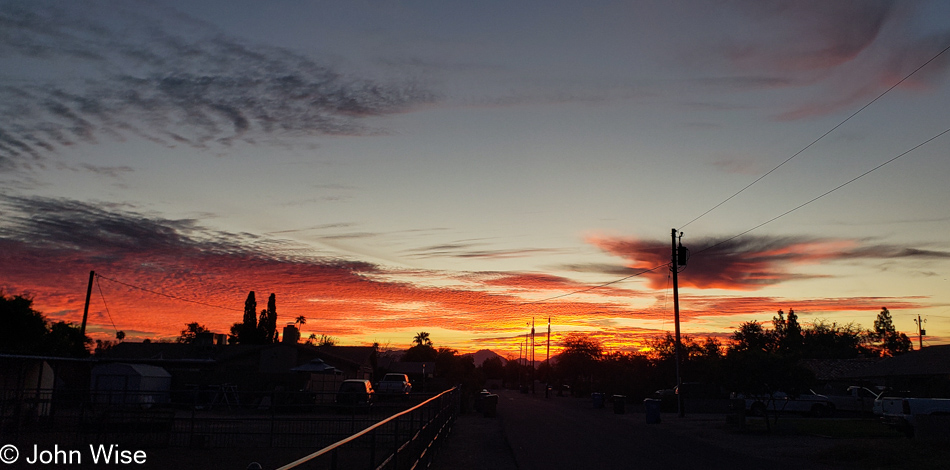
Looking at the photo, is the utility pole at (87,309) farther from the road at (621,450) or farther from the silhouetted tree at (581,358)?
the silhouetted tree at (581,358)

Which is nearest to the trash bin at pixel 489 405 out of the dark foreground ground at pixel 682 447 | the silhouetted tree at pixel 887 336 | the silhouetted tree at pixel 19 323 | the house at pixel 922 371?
the dark foreground ground at pixel 682 447

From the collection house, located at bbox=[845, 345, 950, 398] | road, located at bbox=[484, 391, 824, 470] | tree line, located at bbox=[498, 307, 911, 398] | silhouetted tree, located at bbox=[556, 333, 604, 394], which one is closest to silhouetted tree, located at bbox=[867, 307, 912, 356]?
tree line, located at bbox=[498, 307, 911, 398]

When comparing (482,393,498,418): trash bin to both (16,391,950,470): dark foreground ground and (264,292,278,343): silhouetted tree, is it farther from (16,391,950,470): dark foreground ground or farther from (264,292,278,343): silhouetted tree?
(264,292,278,343): silhouetted tree

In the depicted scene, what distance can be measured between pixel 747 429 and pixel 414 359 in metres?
119

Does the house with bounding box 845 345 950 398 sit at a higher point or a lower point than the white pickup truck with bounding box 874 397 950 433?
higher

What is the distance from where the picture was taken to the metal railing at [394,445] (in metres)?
7.07

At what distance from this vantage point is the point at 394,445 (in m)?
8.91

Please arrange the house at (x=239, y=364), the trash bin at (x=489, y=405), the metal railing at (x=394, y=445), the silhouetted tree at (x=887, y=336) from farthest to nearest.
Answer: the silhouetted tree at (x=887, y=336), the house at (x=239, y=364), the trash bin at (x=489, y=405), the metal railing at (x=394, y=445)

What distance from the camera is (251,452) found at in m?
19.9

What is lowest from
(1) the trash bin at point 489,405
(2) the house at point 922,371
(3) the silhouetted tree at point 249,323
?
(1) the trash bin at point 489,405

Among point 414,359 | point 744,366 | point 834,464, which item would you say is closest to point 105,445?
point 834,464

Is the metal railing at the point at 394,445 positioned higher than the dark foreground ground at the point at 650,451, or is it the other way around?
the metal railing at the point at 394,445

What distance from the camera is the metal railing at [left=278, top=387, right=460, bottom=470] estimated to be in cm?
707

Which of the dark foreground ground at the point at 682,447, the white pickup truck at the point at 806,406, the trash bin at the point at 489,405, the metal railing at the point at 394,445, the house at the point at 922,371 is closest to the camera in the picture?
the metal railing at the point at 394,445
